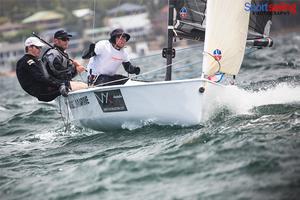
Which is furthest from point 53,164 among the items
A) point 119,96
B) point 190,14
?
point 190,14

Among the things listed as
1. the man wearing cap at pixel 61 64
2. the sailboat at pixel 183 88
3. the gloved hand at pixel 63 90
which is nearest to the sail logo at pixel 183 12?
the sailboat at pixel 183 88

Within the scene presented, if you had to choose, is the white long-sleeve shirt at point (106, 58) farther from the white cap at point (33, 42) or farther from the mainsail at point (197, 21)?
the mainsail at point (197, 21)

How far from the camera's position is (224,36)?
619 cm

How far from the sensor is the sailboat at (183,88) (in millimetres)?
5977

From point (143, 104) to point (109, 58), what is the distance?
1.05m

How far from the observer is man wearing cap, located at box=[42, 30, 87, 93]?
23.1ft

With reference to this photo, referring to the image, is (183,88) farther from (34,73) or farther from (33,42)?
(33,42)

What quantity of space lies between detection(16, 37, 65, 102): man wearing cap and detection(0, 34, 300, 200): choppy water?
63cm

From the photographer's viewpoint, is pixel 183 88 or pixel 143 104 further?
pixel 143 104

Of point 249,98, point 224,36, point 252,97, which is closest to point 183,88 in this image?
point 224,36

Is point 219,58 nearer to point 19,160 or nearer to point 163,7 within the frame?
point 19,160

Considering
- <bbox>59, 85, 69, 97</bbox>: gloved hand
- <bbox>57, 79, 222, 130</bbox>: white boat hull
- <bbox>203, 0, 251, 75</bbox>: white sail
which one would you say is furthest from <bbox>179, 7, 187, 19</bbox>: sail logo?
<bbox>59, 85, 69, 97</bbox>: gloved hand

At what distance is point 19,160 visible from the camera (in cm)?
609

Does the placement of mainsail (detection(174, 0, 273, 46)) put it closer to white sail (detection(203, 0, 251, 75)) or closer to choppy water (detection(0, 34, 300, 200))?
white sail (detection(203, 0, 251, 75))
